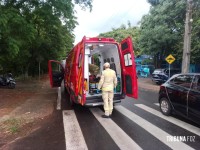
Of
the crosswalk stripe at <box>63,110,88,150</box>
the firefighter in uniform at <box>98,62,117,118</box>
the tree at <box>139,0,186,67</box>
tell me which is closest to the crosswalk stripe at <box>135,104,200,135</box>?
the firefighter in uniform at <box>98,62,117,118</box>

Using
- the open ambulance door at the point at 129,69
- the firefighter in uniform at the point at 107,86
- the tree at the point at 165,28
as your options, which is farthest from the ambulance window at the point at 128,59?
the tree at the point at 165,28

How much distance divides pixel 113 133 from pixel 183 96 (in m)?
2.40

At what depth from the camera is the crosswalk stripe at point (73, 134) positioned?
4852 mm

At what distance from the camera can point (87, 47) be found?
8312 mm

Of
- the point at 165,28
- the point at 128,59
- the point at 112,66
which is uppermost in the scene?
the point at 165,28

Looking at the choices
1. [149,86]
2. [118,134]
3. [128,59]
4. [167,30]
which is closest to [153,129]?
[118,134]

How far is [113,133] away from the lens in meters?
5.71

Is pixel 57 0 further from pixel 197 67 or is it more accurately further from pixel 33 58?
pixel 197 67

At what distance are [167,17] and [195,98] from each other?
1819cm

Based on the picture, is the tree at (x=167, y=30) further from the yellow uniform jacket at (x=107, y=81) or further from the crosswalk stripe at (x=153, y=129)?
the yellow uniform jacket at (x=107, y=81)

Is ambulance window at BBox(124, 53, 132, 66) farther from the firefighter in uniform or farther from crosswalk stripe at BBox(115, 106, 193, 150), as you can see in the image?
crosswalk stripe at BBox(115, 106, 193, 150)

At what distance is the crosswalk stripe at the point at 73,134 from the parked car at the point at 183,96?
3.07m

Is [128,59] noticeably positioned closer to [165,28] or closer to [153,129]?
[153,129]

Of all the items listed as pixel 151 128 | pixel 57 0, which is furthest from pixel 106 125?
pixel 57 0
